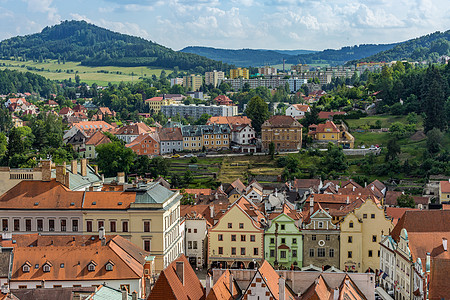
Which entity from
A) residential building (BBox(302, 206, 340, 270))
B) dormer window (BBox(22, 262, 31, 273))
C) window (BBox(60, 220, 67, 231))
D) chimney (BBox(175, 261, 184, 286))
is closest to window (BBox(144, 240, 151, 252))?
window (BBox(60, 220, 67, 231))

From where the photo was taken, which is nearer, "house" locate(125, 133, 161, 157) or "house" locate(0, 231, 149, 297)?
"house" locate(0, 231, 149, 297)

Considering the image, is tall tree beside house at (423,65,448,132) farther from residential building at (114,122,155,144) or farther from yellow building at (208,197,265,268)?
yellow building at (208,197,265,268)

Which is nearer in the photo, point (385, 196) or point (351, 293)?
point (351, 293)

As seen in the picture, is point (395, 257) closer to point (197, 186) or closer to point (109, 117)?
point (197, 186)

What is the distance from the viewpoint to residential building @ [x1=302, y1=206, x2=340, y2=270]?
192ft

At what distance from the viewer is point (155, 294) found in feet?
108

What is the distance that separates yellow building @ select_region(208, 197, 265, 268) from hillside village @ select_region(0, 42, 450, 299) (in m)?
0.11

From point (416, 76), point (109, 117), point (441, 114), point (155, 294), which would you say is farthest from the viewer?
point (109, 117)

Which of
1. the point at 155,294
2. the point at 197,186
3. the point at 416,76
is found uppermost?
the point at 416,76

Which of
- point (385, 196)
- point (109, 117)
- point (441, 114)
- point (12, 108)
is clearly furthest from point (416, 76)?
point (12, 108)

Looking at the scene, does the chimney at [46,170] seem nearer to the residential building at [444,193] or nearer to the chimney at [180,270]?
the chimney at [180,270]

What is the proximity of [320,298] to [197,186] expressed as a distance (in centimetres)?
6410

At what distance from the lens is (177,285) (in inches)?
1325

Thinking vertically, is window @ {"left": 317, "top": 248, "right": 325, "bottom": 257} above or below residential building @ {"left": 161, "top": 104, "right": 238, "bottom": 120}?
below
